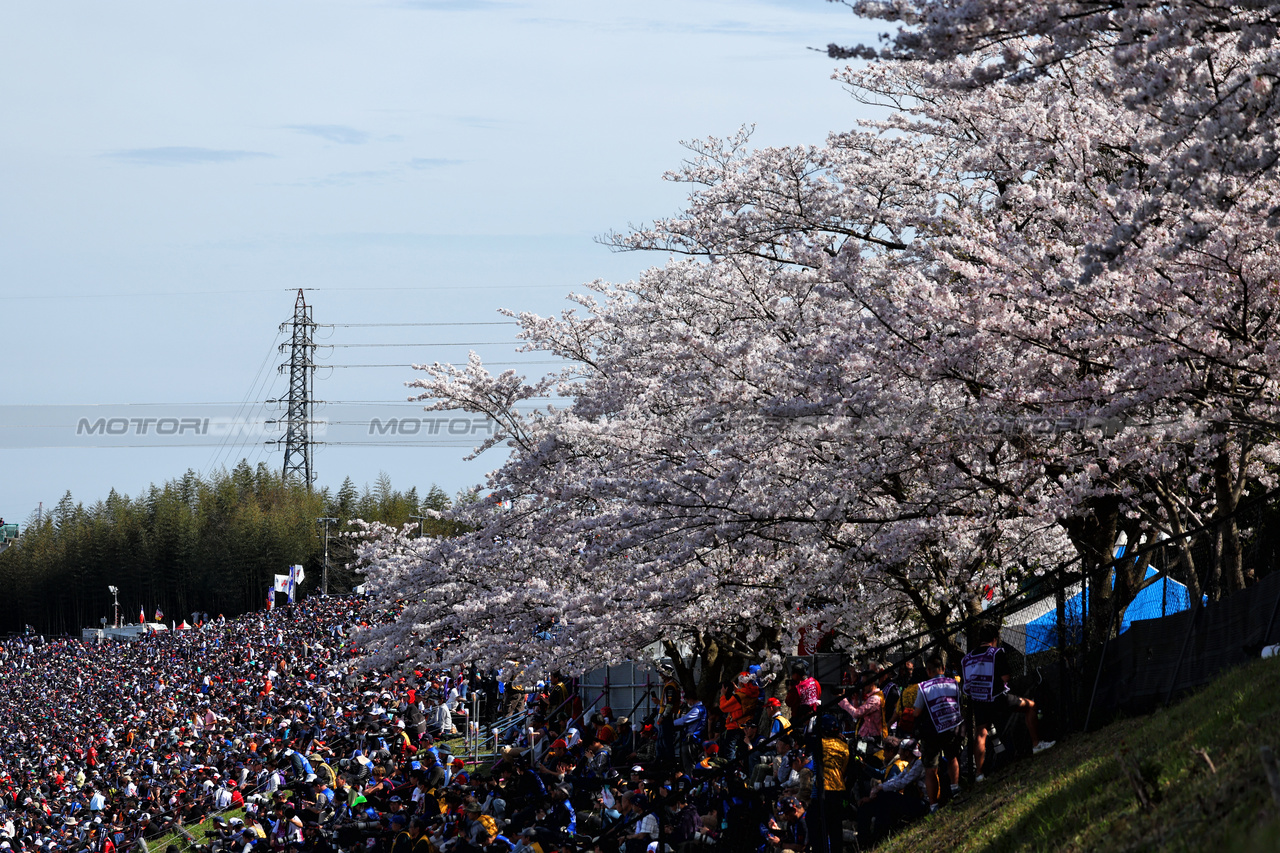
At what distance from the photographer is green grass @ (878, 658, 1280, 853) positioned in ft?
18.1

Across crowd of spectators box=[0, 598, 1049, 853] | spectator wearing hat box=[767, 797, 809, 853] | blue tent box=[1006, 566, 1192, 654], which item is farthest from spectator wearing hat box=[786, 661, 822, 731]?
blue tent box=[1006, 566, 1192, 654]

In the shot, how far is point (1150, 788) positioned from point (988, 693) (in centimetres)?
336

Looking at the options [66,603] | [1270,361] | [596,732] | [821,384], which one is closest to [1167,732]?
[1270,361]

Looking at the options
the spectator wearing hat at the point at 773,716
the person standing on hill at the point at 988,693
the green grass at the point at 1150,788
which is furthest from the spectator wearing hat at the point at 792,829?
the spectator wearing hat at the point at 773,716

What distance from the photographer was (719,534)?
12.5 m

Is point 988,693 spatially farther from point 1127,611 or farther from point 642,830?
point 1127,611

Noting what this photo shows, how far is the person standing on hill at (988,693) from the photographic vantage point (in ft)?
32.5

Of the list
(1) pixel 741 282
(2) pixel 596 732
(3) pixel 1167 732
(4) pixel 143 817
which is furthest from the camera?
(4) pixel 143 817

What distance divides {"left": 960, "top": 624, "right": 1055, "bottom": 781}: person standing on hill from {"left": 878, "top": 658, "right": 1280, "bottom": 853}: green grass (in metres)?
0.29

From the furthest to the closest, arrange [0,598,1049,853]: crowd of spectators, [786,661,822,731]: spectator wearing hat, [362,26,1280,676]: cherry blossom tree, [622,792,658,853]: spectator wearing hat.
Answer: [786,661,822,731]: spectator wearing hat < [622,792,658,853]: spectator wearing hat < [0,598,1049,853]: crowd of spectators < [362,26,1280,676]: cherry blossom tree

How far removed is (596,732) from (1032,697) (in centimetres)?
937

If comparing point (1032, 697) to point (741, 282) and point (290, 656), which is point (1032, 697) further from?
point (290, 656)

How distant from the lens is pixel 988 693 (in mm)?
9938

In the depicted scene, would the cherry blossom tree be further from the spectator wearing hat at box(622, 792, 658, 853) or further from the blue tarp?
the spectator wearing hat at box(622, 792, 658, 853)
